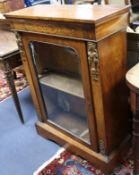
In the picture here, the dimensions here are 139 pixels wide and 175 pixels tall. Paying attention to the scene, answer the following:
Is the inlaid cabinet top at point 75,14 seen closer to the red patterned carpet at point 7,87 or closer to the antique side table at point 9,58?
the antique side table at point 9,58

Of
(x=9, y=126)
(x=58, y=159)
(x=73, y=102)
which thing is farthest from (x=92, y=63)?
(x=9, y=126)

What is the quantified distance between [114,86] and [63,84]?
368 mm

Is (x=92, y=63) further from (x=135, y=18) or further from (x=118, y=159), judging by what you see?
(x=135, y=18)

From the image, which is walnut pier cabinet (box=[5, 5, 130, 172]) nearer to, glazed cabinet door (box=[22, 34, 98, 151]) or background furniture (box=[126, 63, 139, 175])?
glazed cabinet door (box=[22, 34, 98, 151])

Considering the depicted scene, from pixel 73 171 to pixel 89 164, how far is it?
103 millimetres

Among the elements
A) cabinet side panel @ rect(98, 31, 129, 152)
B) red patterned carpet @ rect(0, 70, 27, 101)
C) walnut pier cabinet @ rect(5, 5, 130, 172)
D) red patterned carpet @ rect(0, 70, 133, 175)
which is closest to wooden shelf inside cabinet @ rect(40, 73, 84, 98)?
walnut pier cabinet @ rect(5, 5, 130, 172)

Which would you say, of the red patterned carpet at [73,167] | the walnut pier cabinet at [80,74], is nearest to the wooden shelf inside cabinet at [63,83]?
the walnut pier cabinet at [80,74]

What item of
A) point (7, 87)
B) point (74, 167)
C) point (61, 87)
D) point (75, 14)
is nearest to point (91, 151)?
point (74, 167)

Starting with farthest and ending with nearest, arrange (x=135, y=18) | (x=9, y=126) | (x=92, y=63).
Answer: (x=9, y=126) < (x=135, y=18) < (x=92, y=63)

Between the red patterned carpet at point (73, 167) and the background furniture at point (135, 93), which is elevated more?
the background furniture at point (135, 93)

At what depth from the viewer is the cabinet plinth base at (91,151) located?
1267 millimetres

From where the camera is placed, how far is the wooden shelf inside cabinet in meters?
1.25

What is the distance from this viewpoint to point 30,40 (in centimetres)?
124

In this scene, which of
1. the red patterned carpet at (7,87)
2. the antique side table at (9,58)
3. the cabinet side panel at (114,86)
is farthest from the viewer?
the red patterned carpet at (7,87)
